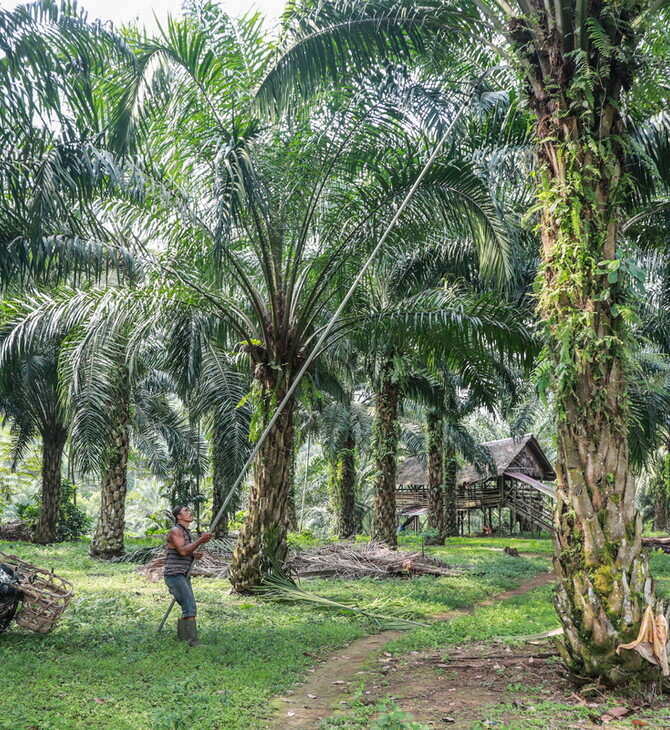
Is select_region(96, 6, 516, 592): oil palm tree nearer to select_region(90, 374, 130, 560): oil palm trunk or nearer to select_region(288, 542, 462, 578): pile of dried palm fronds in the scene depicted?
select_region(288, 542, 462, 578): pile of dried palm fronds

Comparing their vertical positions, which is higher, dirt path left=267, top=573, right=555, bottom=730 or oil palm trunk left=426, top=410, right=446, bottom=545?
oil palm trunk left=426, top=410, right=446, bottom=545

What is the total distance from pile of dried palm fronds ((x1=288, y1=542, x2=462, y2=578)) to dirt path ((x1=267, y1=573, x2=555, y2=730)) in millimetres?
4400

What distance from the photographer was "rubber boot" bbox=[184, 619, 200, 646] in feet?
22.1

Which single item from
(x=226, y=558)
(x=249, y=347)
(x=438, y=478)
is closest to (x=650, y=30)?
(x=249, y=347)

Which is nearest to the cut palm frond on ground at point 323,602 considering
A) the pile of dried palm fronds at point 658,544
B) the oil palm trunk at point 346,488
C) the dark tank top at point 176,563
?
the dark tank top at point 176,563

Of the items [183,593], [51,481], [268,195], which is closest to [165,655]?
[183,593]

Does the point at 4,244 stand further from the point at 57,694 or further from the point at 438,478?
the point at 438,478

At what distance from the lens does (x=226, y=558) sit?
13.3 metres

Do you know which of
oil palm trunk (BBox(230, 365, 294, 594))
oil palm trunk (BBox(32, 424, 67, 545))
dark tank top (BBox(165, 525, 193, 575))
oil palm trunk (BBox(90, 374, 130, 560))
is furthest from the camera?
Result: oil palm trunk (BBox(32, 424, 67, 545))

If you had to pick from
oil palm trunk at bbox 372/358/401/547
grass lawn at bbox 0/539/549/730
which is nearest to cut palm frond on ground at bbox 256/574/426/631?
grass lawn at bbox 0/539/549/730

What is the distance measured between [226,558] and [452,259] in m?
7.11

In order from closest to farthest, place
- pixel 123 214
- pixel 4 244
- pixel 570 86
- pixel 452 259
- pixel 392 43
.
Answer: pixel 570 86 → pixel 392 43 → pixel 4 244 → pixel 123 214 → pixel 452 259

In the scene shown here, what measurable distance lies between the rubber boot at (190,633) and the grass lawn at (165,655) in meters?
0.12

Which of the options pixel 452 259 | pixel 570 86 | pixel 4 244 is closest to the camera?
pixel 570 86
